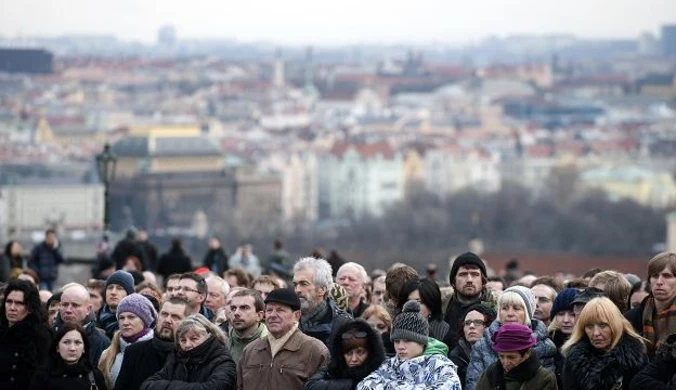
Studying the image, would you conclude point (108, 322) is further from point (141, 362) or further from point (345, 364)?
point (345, 364)

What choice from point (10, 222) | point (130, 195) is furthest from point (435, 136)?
point (10, 222)

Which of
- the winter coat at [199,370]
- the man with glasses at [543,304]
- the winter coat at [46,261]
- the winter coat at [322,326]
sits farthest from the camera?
the winter coat at [46,261]

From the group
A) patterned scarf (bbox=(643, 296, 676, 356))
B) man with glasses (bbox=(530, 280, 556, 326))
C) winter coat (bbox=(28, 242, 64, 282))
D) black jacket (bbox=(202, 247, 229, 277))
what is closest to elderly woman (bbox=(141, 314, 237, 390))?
patterned scarf (bbox=(643, 296, 676, 356))

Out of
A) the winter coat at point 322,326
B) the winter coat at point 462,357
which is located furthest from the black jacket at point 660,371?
the winter coat at point 322,326

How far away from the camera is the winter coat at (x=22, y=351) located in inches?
Answer: 429

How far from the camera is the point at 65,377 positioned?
10.6 m

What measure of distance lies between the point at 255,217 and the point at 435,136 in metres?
51.3

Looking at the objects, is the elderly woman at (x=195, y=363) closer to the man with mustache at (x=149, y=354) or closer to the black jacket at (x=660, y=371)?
the man with mustache at (x=149, y=354)

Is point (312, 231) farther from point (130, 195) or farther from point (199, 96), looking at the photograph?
point (199, 96)

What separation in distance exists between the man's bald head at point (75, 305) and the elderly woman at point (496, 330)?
6.57 ft

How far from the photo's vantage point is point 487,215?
78.9 m

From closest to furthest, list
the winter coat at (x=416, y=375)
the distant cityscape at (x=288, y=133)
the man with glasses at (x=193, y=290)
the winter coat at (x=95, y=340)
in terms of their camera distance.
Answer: the winter coat at (x=416, y=375) < the winter coat at (x=95, y=340) < the man with glasses at (x=193, y=290) < the distant cityscape at (x=288, y=133)

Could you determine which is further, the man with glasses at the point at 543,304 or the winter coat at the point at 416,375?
the man with glasses at the point at 543,304

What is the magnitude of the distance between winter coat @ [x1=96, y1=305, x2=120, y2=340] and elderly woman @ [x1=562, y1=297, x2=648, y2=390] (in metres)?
2.47
